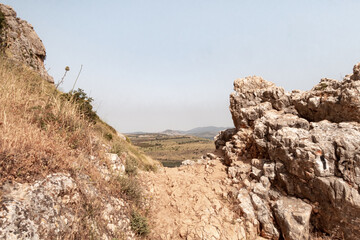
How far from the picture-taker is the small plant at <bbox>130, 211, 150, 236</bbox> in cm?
534

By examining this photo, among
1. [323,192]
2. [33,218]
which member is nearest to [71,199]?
[33,218]

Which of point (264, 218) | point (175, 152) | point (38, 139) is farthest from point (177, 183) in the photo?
point (175, 152)

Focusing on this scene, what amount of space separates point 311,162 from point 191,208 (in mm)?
4696

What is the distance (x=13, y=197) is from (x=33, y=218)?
53cm

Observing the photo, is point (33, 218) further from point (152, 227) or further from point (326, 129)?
point (326, 129)

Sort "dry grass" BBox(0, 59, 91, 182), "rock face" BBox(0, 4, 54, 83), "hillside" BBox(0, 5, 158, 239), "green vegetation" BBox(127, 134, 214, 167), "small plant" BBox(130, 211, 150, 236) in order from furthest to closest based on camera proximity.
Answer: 1. "green vegetation" BBox(127, 134, 214, 167)
2. "rock face" BBox(0, 4, 54, 83)
3. "small plant" BBox(130, 211, 150, 236)
4. "dry grass" BBox(0, 59, 91, 182)
5. "hillside" BBox(0, 5, 158, 239)

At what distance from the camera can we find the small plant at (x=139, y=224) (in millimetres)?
5340

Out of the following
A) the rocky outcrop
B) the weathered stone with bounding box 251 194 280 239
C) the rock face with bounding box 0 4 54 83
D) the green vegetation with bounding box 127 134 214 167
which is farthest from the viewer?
the green vegetation with bounding box 127 134 214 167

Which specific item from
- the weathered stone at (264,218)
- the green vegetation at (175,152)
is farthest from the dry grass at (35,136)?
the green vegetation at (175,152)

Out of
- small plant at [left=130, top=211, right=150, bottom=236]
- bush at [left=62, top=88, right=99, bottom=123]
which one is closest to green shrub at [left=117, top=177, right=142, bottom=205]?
small plant at [left=130, top=211, right=150, bottom=236]

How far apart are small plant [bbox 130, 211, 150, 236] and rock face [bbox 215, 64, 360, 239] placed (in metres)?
4.21

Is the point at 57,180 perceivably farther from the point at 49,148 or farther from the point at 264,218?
the point at 264,218

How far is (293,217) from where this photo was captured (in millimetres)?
6211

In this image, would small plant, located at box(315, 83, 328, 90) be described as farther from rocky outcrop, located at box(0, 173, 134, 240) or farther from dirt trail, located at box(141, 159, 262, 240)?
rocky outcrop, located at box(0, 173, 134, 240)
